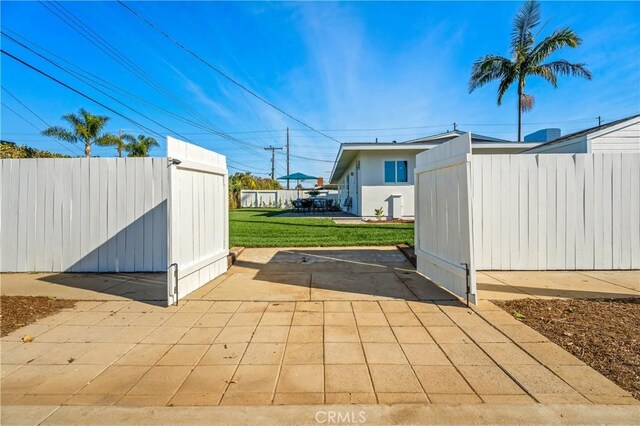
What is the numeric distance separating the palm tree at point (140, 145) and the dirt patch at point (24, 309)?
85.5ft

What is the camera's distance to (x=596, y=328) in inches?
Result: 129

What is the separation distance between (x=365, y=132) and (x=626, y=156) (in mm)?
26348

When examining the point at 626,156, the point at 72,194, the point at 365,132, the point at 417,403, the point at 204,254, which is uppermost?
the point at 365,132

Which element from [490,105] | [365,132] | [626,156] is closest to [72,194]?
[626,156]

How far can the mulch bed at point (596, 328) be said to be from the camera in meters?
2.55

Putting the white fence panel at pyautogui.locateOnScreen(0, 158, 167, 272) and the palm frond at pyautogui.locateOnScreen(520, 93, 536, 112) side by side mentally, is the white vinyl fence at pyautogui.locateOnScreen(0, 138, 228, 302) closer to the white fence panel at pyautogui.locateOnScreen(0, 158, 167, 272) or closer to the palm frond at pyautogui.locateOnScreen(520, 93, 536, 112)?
the white fence panel at pyautogui.locateOnScreen(0, 158, 167, 272)

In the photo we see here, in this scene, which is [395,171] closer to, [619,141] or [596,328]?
[619,141]

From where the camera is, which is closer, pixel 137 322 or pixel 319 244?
pixel 137 322

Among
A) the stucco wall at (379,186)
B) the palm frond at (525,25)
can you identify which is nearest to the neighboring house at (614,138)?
the stucco wall at (379,186)

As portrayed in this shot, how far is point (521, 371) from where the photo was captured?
2533mm

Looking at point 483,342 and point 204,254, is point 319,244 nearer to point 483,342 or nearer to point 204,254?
point 204,254

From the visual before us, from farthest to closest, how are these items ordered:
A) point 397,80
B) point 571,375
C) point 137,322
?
point 397,80, point 137,322, point 571,375

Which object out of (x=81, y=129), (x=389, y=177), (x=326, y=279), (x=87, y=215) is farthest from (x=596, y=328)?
(x=81, y=129)

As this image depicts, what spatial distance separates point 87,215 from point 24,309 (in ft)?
7.37
